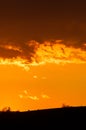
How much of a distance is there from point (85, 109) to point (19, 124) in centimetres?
411

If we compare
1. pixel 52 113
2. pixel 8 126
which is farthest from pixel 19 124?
pixel 52 113

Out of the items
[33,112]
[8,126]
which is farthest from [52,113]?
[8,126]

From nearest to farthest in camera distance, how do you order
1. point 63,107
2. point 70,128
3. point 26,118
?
point 70,128
point 26,118
point 63,107

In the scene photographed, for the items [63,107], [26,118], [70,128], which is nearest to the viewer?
[70,128]

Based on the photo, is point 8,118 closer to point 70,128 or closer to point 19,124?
point 19,124

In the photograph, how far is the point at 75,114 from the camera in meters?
28.8

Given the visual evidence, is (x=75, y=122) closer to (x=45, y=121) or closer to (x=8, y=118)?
(x=45, y=121)

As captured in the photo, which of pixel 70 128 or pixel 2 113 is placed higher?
pixel 2 113

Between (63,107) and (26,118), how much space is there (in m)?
3.12

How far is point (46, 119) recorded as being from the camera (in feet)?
92.1

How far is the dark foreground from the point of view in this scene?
1059 inches

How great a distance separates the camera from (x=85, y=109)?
29.9 metres

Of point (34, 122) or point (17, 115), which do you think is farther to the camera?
point (17, 115)

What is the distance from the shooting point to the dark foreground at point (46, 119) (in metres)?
26.9
